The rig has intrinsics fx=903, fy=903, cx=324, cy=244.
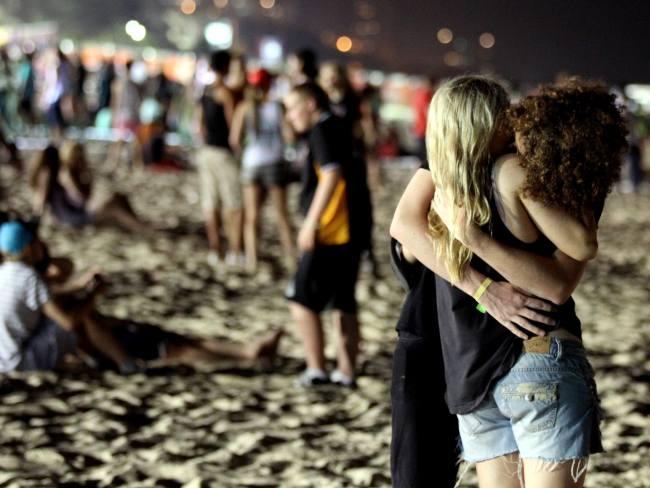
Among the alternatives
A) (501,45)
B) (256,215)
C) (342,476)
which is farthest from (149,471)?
(501,45)

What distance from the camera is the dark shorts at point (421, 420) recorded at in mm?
2615

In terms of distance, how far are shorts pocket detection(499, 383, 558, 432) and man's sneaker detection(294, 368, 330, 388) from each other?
299 centimetres

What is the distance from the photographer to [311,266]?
495 centimetres

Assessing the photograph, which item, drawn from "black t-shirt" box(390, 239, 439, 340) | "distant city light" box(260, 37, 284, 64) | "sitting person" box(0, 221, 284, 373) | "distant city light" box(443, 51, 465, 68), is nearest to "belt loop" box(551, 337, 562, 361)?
"black t-shirt" box(390, 239, 439, 340)

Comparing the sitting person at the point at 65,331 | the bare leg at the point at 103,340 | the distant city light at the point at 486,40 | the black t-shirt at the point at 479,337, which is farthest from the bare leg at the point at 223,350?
the distant city light at the point at 486,40

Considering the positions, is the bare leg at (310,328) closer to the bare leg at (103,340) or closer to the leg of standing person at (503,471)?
the bare leg at (103,340)

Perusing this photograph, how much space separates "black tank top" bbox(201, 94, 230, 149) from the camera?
827cm

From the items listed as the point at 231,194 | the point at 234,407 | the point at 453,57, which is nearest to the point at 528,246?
the point at 234,407

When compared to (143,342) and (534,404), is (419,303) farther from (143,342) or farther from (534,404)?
(143,342)

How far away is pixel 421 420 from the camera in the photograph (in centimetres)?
262

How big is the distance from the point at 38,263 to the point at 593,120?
12.0 feet

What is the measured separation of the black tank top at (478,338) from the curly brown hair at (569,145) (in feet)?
0.51

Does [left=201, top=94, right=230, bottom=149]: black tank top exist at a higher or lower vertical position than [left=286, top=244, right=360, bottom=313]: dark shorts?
higher

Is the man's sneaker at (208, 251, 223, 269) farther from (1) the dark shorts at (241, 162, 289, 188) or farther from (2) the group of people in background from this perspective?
(2) the group of people in background
